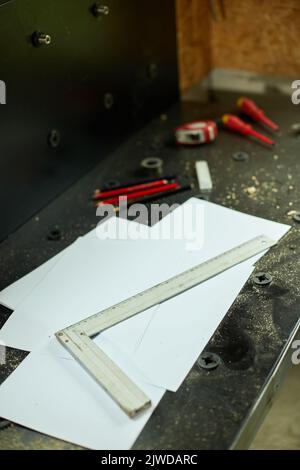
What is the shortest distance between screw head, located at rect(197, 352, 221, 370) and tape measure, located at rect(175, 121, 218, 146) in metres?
0.74

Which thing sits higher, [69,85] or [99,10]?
[99,10]

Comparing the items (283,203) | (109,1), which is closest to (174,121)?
(109,1)

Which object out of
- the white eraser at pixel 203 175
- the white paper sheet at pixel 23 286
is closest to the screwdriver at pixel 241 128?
the white eraser at pixel 203 175

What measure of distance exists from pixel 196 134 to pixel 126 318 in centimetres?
67

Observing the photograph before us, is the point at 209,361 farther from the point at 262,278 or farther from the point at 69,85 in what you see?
the point at 69,85

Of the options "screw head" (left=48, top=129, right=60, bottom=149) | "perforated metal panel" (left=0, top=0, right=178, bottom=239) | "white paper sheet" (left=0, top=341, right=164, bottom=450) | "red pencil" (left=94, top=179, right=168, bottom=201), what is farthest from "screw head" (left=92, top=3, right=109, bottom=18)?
"white paper sheet" (left=0, top=341, right=164, bottom=450)

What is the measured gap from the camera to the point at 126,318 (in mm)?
1128

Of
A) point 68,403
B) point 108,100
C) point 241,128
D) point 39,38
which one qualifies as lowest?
point 68,403

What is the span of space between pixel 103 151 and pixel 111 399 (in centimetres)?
80

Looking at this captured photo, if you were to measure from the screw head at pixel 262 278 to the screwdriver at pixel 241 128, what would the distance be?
0.54m

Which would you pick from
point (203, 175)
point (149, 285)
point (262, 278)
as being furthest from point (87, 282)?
point (203, 175)

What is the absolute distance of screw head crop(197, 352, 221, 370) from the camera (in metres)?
1.02

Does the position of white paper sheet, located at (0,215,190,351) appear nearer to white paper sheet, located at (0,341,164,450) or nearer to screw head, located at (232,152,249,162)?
white paper sheet, located at (0,341,164,450)
